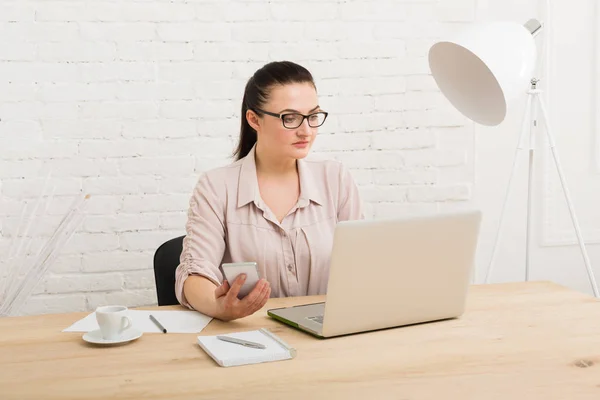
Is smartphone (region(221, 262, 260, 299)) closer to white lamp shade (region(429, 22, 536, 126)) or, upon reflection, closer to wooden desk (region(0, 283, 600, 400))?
wooden desk (region(0, 283, 600, 400))

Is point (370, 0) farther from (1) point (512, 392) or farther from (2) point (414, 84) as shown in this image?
(1) point (512, 392)

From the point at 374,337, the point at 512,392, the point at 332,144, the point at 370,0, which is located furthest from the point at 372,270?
the point at 370,0

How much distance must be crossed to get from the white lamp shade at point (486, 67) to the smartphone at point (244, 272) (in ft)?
2.60

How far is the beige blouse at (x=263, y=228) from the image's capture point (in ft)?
7.38

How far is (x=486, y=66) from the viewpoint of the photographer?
2139 millimetres

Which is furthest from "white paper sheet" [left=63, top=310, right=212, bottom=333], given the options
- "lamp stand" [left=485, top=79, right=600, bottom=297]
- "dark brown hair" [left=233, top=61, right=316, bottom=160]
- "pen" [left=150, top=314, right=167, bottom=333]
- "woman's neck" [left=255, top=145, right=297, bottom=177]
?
"lamp stand" [left=485, top=79, right=600, bottom=297]

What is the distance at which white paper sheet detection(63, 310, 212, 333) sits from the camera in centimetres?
177

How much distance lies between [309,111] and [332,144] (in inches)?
37.2

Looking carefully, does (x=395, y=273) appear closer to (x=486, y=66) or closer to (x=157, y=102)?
(x=486, y=66)

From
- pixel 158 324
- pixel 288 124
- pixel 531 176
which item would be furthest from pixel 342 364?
pixel 531 176

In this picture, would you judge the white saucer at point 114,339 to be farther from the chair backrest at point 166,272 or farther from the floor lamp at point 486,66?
the floor lamp at point 486,66

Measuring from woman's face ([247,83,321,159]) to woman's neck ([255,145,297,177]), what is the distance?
0.07ft

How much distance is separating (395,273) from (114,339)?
62cm

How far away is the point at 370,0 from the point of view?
3.23 meters
